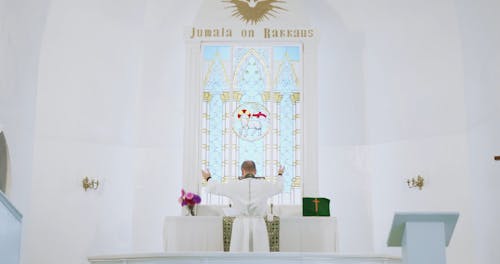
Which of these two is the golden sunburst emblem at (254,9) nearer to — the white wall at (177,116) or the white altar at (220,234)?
the white wall at (177,116)

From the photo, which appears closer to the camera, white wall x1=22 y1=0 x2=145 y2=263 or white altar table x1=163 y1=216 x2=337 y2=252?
white altar table x1=163 y1=216 x2=337 y2=252

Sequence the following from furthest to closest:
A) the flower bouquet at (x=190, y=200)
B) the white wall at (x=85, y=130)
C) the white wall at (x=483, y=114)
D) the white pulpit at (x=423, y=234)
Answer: the flower bouquet at (x=190, y=200) → the white wall at (x=85, y=130) → the white wall at (x=483, y=114) → the white pulpit at (x=423, y=234)

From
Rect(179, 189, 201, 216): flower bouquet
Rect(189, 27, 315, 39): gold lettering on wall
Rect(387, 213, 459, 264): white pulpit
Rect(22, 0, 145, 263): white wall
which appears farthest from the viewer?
Rect(189, 27, 315, 39): gold lettering on wall

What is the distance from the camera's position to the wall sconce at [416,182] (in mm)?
9887

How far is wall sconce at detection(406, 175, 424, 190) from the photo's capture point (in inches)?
389

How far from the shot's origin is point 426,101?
1013 centimetres

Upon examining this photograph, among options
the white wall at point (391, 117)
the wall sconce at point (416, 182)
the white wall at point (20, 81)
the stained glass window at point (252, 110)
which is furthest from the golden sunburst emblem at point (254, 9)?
the wall sconce at point (416, 182)

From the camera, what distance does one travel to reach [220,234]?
9094 mm

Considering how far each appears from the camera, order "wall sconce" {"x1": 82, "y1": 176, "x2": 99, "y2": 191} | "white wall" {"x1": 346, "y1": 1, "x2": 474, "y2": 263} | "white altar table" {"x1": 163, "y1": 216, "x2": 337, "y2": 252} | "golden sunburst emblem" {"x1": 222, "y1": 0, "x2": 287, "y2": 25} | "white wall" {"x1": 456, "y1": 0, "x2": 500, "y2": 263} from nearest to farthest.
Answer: "white wall" {"x1": 456, "y1": 0, "x2": 500, "y2": 263}, "white altar table" {"x1": 163, "y1": 216, "x2": 337, "y2": 252}, "white wall" {"x1": 346, "y1": 1, "x2": 474, "y2": 263}, "wall sconce" {"x1": 82, "y1": 176, "x2": 99, "y2": 191}, "golden sunburst emblem" {"x1": 222, "y1": 0, "x2": 287, "y2": 25}

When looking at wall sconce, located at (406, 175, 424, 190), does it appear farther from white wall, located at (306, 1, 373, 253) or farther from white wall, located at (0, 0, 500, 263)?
white wall, located at (306, 1, 373, 253)

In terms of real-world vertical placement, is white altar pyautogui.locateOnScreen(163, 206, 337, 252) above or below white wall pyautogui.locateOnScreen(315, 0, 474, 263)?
below

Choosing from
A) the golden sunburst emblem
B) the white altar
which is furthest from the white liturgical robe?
the golden sunburst emblem

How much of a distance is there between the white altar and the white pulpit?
547 cm

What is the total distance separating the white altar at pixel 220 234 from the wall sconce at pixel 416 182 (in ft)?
5.19
